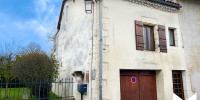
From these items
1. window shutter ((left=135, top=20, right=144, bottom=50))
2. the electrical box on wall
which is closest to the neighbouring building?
window shutter ((left=135, top=20, right=144, bottom=50))

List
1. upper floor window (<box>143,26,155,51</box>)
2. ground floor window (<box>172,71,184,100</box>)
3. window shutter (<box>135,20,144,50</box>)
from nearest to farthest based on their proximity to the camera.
A: window shutter (<box>135,20,144,50</box>) → upper floor window (<box>143,26,155,51</box>) → ground floor window (<box>172,71,184,100</box>)

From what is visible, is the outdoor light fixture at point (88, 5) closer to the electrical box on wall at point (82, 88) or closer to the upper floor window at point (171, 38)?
the electrical box on wall at point (82, 88)

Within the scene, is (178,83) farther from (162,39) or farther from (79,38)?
(79,38)

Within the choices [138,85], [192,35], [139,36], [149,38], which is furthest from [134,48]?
[192,35]

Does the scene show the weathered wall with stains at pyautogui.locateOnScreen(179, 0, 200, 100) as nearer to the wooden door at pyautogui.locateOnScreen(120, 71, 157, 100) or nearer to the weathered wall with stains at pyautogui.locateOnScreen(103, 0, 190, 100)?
the weathered wall with stains at pyautogui.locateOnScreen(103, 0, 190, 100)

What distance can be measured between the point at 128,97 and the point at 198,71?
3.92 metres

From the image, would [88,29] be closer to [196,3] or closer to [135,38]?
[135,38]

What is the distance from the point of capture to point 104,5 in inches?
219

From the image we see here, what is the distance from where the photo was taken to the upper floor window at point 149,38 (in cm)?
635

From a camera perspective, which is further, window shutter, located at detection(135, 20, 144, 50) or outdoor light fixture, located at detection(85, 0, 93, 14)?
window shutter, located at detection(135, 20, 144, 50)

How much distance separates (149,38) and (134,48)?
1.22 m

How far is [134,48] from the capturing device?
19.0 ft

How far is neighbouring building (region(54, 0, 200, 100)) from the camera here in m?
5.17

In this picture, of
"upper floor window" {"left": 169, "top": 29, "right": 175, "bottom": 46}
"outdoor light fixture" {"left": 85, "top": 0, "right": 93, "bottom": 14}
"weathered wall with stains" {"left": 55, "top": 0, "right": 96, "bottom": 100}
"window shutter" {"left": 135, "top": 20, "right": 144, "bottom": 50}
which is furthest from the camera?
"upper floor window" {"left": 169, "top": 29, "right": 175, "bottom": 46}
